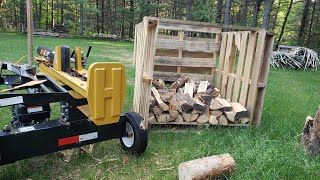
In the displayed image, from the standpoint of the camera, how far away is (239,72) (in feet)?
17.1

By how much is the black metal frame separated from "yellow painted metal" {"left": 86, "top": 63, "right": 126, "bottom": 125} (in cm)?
41

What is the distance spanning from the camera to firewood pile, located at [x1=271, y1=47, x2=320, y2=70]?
14.6m

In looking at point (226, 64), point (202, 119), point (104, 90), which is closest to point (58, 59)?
point (104, 90)

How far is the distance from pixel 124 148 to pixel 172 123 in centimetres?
140

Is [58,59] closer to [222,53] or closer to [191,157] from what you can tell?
[191,157]

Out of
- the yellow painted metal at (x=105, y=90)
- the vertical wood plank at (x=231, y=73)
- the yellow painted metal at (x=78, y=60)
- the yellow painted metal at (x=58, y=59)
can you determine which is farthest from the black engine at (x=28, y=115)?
the vertical wood plank at (x=231, y=73)

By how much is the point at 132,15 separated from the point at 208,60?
93.1 feet

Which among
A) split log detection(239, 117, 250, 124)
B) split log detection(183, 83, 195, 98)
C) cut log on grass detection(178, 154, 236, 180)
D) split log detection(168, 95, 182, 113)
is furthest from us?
split log detection(183, 83, 195, 98)

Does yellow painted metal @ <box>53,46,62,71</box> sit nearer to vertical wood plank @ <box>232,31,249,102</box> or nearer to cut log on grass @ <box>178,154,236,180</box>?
cut log on grass @ <box>178,154,236,180</box>

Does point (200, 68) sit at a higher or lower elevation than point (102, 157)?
higher

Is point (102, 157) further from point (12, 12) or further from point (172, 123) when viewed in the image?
point (12, 12)

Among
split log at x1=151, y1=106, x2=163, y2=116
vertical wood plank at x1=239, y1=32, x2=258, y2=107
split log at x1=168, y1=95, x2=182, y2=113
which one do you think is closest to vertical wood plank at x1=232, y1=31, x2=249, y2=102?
vertical wood plank at x1=239, y1=32, x2=258, y2=107

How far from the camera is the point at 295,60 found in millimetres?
14711

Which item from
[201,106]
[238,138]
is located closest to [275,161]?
[238,138]
